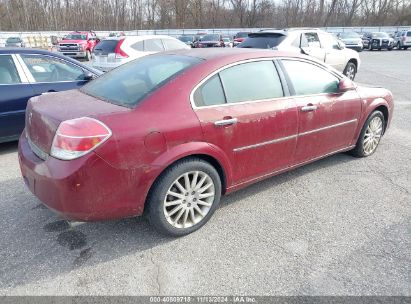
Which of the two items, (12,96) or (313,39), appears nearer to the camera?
(12,96)

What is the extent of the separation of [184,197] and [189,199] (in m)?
0.06

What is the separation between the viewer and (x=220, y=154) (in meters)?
3.00

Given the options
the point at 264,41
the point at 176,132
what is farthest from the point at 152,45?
the point at 176,132

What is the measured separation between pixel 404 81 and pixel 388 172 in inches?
385

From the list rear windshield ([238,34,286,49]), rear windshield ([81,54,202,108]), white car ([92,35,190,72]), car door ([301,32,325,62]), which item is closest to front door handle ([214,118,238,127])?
rear windshield ([81,54,202,108])

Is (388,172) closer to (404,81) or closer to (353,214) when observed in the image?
(353,214)

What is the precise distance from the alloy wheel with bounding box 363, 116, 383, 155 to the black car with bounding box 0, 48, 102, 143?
4.45m

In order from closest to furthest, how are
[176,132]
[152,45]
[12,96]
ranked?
[176,132] → [12,96] → [152,45]

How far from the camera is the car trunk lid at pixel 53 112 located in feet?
8.54

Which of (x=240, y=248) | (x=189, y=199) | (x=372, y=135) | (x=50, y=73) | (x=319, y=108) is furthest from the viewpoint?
(x=50, y=73)

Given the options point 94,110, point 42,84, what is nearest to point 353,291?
point 94,110

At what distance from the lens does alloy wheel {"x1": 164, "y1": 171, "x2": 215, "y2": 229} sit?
2877 mm

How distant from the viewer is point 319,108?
3.77 metres

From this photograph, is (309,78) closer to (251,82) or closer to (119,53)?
(251,82)
